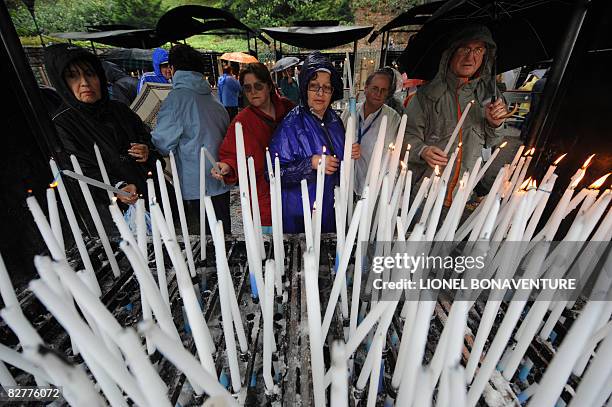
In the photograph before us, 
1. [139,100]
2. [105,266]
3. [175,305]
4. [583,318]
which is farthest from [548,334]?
[139,100]

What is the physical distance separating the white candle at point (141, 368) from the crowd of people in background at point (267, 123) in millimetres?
1071

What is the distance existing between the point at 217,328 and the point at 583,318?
0.78 metres

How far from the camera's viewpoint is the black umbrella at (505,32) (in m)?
1.86

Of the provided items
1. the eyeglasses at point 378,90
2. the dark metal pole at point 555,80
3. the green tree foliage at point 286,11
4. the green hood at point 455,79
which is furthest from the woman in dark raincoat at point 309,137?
the green tree foliage at point 286,11

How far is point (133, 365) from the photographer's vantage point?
0.27 metres

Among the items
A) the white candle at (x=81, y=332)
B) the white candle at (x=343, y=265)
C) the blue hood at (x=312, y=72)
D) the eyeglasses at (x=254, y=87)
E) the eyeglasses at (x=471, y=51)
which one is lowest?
the white candle at (x=343, y=265)

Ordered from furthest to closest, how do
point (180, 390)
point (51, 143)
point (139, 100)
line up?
point (139, 100) < point (51, 143) < point (180, 390)

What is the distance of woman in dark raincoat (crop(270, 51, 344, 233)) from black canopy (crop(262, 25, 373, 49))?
14.4 feet

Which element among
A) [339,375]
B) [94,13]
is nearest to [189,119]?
[339,375]

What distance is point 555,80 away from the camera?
148cm

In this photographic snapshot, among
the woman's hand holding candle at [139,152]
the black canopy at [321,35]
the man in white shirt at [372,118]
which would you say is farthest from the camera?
the black canopy at [321,35]

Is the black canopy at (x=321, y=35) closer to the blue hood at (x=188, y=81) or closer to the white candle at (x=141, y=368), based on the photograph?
the blue hood at (x=188, y=81)

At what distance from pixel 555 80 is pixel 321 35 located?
4.79 m

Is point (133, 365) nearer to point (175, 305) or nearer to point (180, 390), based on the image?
point (180, 390)
